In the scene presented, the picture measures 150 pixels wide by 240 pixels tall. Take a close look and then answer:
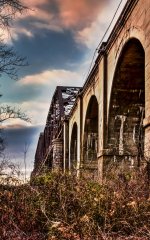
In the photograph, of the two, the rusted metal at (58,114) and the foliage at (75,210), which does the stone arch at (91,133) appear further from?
the foliage at (75,210)

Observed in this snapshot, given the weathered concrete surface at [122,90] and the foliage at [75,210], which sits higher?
the weathered concrete surface at [122,90]

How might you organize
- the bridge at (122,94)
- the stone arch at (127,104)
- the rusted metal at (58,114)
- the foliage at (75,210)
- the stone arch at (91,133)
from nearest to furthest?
the foliage at (75,210) < the bridge at (122,94) < the stone arch at (127,104) < the stone arch at (91,133) < the rusted metal at (58,114)

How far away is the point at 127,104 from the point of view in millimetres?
18484

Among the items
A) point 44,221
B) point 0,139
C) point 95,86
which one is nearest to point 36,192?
point 44,221

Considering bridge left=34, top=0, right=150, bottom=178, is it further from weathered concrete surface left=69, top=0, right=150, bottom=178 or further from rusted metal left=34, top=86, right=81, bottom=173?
rusted metal left=34, top=86, right=81, bottom=173

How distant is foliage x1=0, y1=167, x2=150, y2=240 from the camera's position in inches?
266

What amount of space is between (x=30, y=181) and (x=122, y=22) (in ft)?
25.5

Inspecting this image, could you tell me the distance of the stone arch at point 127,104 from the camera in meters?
16.3

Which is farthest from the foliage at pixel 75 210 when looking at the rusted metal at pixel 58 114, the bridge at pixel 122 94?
the rusted metal at pixel 58 114

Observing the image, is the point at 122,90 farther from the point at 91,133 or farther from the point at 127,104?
the point at 91,133

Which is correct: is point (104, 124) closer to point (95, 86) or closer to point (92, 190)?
point (95, 86)

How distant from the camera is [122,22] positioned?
15.5 metres

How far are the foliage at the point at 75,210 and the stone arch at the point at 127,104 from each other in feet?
24.5

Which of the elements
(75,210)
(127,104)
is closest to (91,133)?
(127,104)
